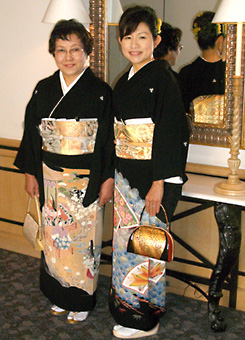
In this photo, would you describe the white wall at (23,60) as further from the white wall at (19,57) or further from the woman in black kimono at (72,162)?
the woman in black kimono at (72,162)

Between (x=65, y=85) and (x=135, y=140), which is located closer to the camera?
(x=135, y=140)

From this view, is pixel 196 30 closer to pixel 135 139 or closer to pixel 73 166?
pixel 135 139

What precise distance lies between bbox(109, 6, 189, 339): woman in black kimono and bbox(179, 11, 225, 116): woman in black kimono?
38 centimetres

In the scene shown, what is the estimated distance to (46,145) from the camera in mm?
2322

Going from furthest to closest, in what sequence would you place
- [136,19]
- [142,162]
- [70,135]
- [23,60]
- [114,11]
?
[23,60]
[114,11]
[70,135]
[142,162]
[136,19]

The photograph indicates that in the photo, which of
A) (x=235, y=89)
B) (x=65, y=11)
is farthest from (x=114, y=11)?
(x=235, y=89)

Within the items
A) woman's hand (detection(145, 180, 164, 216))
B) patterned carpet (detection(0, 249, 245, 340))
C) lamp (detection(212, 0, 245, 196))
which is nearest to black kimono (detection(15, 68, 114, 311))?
patterned carpet (detection(0, 249, 245, 340))

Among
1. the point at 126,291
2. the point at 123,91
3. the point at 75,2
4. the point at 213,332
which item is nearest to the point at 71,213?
the point at 126,291

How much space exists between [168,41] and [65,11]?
0.56 meters

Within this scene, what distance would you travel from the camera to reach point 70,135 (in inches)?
88.0

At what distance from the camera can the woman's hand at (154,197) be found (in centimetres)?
206

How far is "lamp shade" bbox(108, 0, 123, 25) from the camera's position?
2609 millimetres

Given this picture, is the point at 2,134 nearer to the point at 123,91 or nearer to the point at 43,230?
the point at 43,230

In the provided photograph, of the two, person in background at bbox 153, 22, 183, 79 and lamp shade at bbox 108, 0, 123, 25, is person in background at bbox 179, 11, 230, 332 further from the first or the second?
lamp shade at bbox 108, 0, 123, 25
